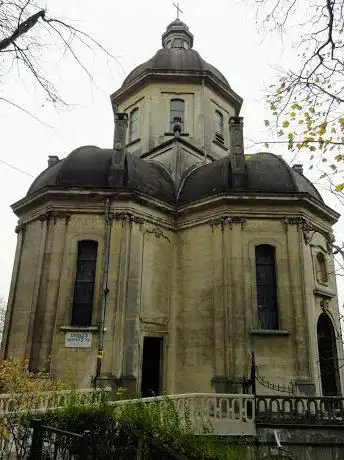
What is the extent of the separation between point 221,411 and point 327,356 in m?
7.05

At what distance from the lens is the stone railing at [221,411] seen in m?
10.8

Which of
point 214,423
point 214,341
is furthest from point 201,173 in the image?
point 214,423

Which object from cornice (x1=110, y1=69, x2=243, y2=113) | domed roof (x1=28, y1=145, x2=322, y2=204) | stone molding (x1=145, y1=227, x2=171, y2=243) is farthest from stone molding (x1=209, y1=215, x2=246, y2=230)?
cornice (x1=110, y1=69, x2=243, y2=113)

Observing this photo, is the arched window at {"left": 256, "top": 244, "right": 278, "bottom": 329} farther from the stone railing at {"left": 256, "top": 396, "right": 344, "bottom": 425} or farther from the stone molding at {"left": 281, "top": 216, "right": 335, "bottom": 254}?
the stone railing at {"left": 256, "top": 396, "right": 344, "bottom": 425}

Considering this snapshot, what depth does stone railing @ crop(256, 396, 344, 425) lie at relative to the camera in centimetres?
1130

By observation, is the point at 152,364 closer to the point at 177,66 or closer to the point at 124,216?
the point at 124,216

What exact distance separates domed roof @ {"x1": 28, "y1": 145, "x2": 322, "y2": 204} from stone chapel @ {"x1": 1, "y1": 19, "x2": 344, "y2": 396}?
0.06 m

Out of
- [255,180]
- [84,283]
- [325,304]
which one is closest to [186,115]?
[255,180]

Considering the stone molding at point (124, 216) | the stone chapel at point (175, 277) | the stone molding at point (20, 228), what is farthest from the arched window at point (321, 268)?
the stone molding at point (20, 228)

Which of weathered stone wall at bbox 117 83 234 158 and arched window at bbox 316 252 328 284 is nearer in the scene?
arched window at bbox 316 252 328 284

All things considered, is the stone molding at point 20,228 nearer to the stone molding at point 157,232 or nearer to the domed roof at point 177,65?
the stone molding at point 157,232

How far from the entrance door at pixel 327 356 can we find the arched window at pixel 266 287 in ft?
6.95

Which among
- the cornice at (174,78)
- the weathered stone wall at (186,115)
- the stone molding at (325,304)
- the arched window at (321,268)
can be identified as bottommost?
the stone molding at (325,304)

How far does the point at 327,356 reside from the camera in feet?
53.6
